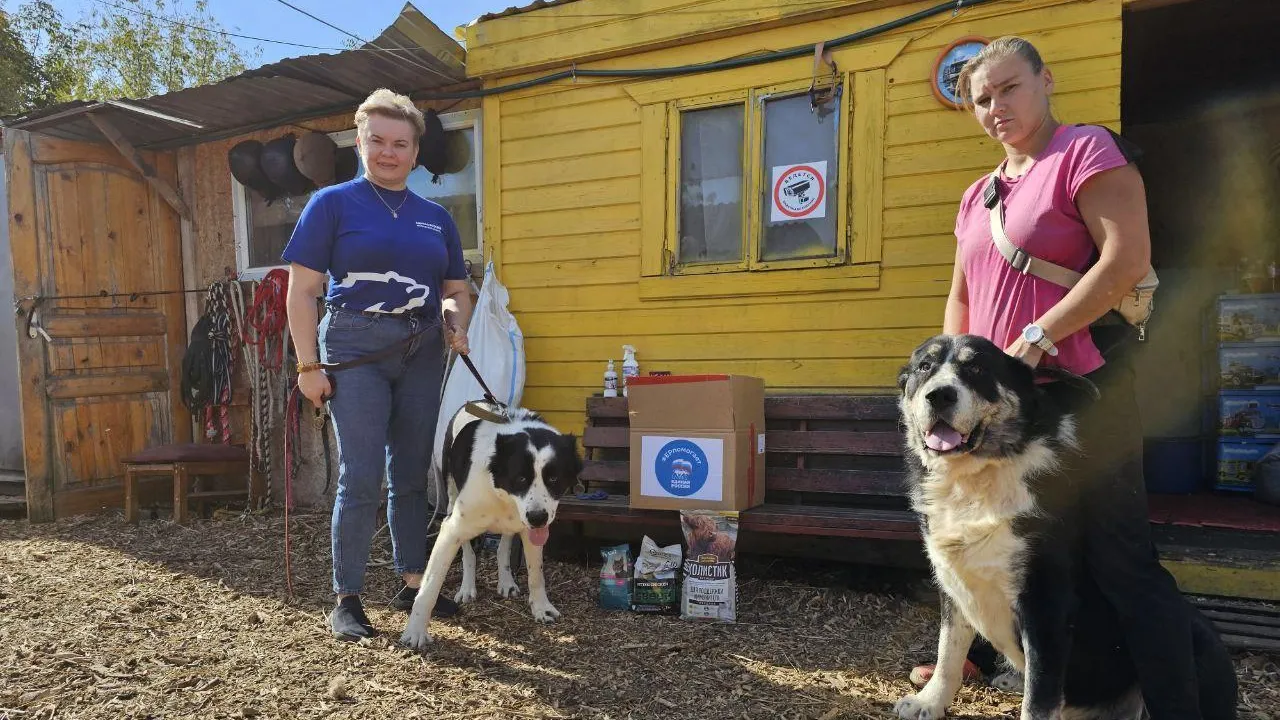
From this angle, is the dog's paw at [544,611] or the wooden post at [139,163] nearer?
the dog's paw at [544,611]

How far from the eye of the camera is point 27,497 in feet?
18.2

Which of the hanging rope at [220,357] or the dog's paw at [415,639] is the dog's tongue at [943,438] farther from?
the hanging rope at [220,357]

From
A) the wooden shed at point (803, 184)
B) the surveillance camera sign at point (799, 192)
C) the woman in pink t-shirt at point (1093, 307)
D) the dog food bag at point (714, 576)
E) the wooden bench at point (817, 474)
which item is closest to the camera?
the woman in pink t-shirt at point (1093, 307)

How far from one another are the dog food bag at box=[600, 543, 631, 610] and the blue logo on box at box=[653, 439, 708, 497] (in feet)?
1.32

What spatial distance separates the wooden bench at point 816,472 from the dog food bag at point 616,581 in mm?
294

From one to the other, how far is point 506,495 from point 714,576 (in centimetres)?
105

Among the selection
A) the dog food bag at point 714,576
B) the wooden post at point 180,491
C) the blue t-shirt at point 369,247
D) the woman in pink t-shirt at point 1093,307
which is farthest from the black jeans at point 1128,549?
the wooden post at point 180,491

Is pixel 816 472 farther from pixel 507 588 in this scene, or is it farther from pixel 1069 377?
pixel 1069 377

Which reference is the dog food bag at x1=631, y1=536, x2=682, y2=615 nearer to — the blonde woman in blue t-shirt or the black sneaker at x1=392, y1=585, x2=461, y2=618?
the black sneaker at x1=392, y1=585, x2=461, y2=618

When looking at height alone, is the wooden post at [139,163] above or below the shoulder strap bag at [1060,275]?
above

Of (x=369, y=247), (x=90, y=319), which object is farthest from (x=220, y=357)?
(x=369, y=247)

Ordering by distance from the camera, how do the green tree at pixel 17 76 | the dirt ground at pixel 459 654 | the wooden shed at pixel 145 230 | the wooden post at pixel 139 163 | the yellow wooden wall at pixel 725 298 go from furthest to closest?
the green tree at pixel 17 76, the wooden post at pixel 139 163, the wooden shed at pixel 145 230, the yellow wooden wall at pixel 725 298, the dirt ground at pixel 459 654

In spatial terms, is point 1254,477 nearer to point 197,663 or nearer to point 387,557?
point 387,557

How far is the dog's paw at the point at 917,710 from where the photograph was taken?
7.61ft
